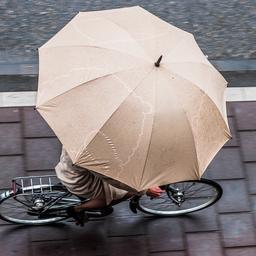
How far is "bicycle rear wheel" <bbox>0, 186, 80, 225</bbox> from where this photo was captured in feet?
17.1

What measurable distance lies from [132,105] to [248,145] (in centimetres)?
245

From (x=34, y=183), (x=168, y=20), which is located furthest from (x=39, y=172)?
(x=168, y=20)

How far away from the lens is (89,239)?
18.4 feet

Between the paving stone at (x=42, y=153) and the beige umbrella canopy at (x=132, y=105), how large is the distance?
1.66m

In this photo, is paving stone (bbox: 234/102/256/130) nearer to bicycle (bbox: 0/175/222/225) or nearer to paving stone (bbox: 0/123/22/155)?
bicycle (bbox: 0/175/222/225)

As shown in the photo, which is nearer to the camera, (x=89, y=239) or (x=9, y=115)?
(x=89, y=239)

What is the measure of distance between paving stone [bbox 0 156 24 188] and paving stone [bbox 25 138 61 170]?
0.07 m

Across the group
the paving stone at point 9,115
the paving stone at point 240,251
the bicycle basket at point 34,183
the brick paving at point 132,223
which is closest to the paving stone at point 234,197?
the brick paving at point 132,223

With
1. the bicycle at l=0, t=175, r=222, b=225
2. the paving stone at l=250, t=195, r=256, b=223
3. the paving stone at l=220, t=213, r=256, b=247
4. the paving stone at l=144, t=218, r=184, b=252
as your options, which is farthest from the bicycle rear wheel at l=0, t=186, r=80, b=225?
the paving stone at l=250, t=195, r=256, b=223

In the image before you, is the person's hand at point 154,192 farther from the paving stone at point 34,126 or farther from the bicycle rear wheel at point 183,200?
the paving stone at point 34,126

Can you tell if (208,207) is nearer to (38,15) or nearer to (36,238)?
(36,238)

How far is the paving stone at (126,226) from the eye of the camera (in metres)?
5.68

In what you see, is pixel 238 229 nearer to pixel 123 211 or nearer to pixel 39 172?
pixel 123 211

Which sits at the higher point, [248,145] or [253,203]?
[248,145]
